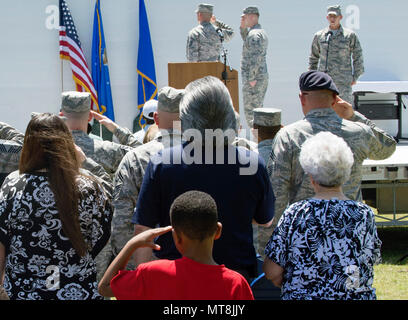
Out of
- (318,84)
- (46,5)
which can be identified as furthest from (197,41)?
(318,84)

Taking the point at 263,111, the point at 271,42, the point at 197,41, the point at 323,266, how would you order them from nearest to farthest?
the point at 323,266, the point at 263,111, the point at 197,41, the point at 271,42

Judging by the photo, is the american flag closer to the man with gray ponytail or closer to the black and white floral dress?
the black and white floral dress

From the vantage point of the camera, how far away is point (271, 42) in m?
9.28

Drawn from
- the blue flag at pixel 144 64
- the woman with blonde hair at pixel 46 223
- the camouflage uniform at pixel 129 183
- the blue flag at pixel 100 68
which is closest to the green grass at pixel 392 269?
the camouflage uniform at pixel 129 183

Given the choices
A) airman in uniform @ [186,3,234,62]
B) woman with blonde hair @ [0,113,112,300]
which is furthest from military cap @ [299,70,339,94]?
airman in uniform @ [186,3,234,62]

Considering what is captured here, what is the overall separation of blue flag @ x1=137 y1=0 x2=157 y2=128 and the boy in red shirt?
746 centimetres

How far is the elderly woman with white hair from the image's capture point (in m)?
2.11

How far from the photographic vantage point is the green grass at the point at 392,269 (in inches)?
172

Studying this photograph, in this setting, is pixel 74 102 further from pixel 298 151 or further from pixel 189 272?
pixel 189 272

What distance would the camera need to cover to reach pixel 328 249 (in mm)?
2109

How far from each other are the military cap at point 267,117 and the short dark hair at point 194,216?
1790mm

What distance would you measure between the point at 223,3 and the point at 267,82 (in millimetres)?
1733

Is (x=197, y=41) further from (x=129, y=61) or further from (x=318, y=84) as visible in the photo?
(x=318, y=84)

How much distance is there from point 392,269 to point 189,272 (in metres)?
3.70
